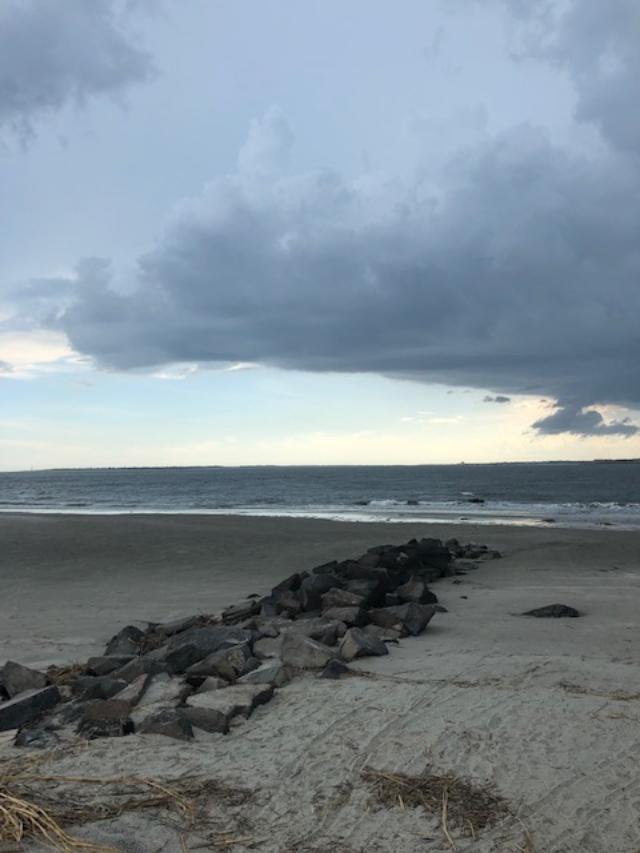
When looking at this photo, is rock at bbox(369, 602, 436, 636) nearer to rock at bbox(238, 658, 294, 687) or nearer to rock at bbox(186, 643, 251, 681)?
rock at bbox(238, 658, 294, 687)

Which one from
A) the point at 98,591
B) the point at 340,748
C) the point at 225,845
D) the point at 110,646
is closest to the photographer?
the point at 225,845

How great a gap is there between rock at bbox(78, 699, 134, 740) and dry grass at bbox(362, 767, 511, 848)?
6.33 ft

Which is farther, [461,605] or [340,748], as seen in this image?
[461,605]

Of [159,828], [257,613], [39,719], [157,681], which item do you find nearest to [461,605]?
[257,613]

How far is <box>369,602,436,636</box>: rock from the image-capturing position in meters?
8.64

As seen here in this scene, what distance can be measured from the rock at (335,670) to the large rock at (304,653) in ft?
0.45

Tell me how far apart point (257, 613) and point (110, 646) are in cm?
233

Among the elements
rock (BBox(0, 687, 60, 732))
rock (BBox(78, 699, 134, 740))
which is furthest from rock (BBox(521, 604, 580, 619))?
rock (BBox(0, 687, 60, 732))

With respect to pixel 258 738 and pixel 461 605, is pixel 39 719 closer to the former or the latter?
pixel 258 738

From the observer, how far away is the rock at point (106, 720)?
530 cm

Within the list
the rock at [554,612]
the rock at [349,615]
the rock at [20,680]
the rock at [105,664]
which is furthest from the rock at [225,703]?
the rock at [554,612]

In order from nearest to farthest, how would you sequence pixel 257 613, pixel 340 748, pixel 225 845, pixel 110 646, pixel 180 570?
pixel 225 845 → pixel 340 748 → pixel 110 646 → pixel 257 613 → pixel 180 570

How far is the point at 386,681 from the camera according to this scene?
6320 millimetres

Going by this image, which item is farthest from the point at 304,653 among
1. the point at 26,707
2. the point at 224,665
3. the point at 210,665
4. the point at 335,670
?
the point at 26,707
